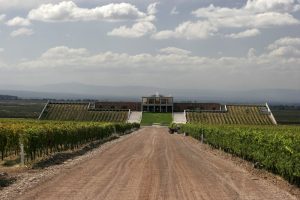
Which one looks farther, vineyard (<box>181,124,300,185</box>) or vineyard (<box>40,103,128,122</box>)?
vineyard (<box>40,103,128,122</box>)

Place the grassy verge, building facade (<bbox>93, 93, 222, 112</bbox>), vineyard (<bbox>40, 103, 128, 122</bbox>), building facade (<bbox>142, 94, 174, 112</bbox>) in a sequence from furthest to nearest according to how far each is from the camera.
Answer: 1. building facade (<bbox>142, 94, 174, 112</bbox>)
2. building facade (<bbox>93, 93, 222, 112</bbox>)
3. vineyard (<bbox>40, 103, 128, 122</bbox>)
4. the grassy verge

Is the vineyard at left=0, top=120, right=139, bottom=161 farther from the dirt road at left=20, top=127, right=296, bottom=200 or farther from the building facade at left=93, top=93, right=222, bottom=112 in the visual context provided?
the building facade at left=93, top=93, right=222, bottom=112

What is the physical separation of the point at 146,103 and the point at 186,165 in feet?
537

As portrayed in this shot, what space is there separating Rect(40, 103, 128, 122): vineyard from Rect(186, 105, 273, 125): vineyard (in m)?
24.6

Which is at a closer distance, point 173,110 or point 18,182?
point 18,182

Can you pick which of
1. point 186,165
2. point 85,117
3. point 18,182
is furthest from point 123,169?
point 85,117

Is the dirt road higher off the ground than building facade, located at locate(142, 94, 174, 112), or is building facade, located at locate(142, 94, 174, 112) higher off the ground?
building facade, located at locate(142, 94, 174, 112)

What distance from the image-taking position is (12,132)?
31734 mm

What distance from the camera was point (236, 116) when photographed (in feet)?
563

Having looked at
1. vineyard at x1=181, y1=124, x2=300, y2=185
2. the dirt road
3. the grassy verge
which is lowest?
the grassy verge

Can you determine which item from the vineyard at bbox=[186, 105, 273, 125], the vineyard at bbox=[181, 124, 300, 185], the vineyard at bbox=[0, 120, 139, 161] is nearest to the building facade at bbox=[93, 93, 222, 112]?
the vineyard at bbox=[186, 105, 273, 125]

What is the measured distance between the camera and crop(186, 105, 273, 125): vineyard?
162 metres

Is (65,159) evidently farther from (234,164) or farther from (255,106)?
(255,106)

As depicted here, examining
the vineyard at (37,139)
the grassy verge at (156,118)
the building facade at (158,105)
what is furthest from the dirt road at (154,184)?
the building facade at (158,105)
